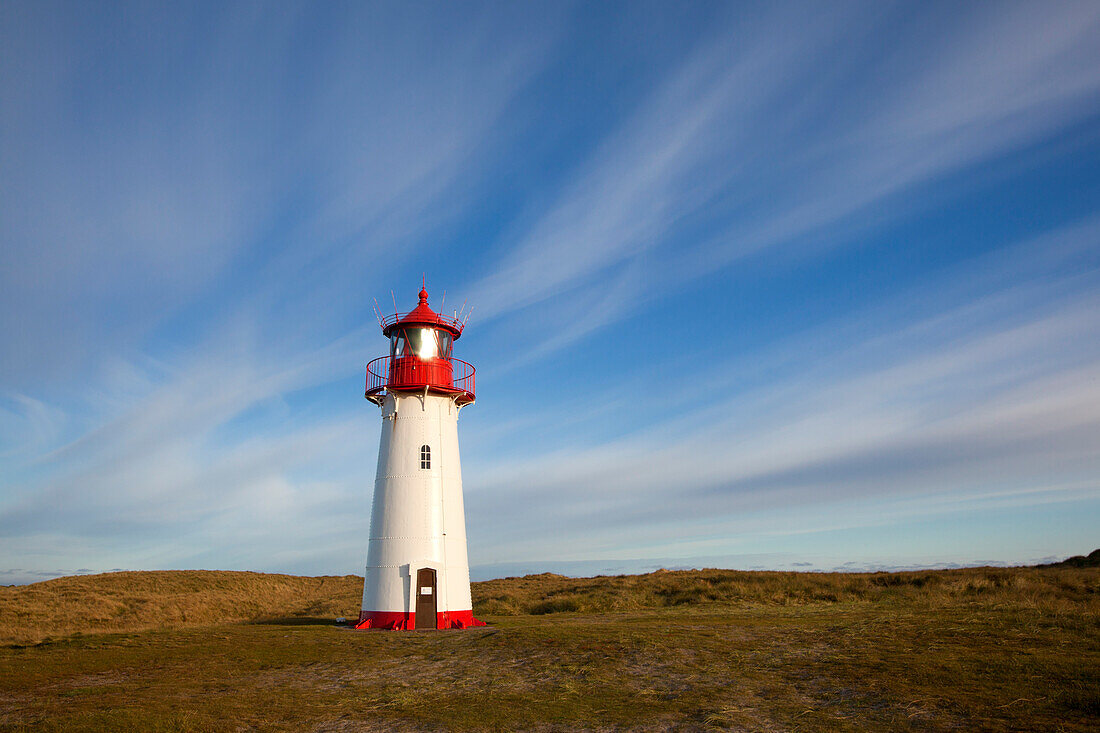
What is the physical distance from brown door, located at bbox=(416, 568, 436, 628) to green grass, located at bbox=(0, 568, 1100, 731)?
2392 millimetres

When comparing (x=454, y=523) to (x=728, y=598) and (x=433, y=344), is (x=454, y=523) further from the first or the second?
(x=728, y=598)

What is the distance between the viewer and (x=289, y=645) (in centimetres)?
2309

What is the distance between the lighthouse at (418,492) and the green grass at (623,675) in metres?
2.46

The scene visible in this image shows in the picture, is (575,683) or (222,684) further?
(222,684)

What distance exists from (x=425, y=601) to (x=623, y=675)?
12.5 meters

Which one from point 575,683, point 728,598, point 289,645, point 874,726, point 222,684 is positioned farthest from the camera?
point 728,598

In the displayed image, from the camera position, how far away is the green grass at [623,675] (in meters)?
12.6

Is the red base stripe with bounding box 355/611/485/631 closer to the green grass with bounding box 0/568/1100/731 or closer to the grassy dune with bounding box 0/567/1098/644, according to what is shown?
the green grass with bounding box 0/568/1100/731

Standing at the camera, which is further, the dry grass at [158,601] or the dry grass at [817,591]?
the dry grass at [158,601]

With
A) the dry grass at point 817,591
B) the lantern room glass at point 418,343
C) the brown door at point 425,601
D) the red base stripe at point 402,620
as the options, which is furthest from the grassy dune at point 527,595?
the lantern room glass at point 418,343

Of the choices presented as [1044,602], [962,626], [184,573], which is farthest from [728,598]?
[184,573]

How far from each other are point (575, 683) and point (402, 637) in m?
9.98

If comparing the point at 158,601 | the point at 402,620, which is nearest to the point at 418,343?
the point at 402,620

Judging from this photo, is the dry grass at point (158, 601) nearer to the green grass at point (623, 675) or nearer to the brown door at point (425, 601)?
the green grass at point (623, 675)
